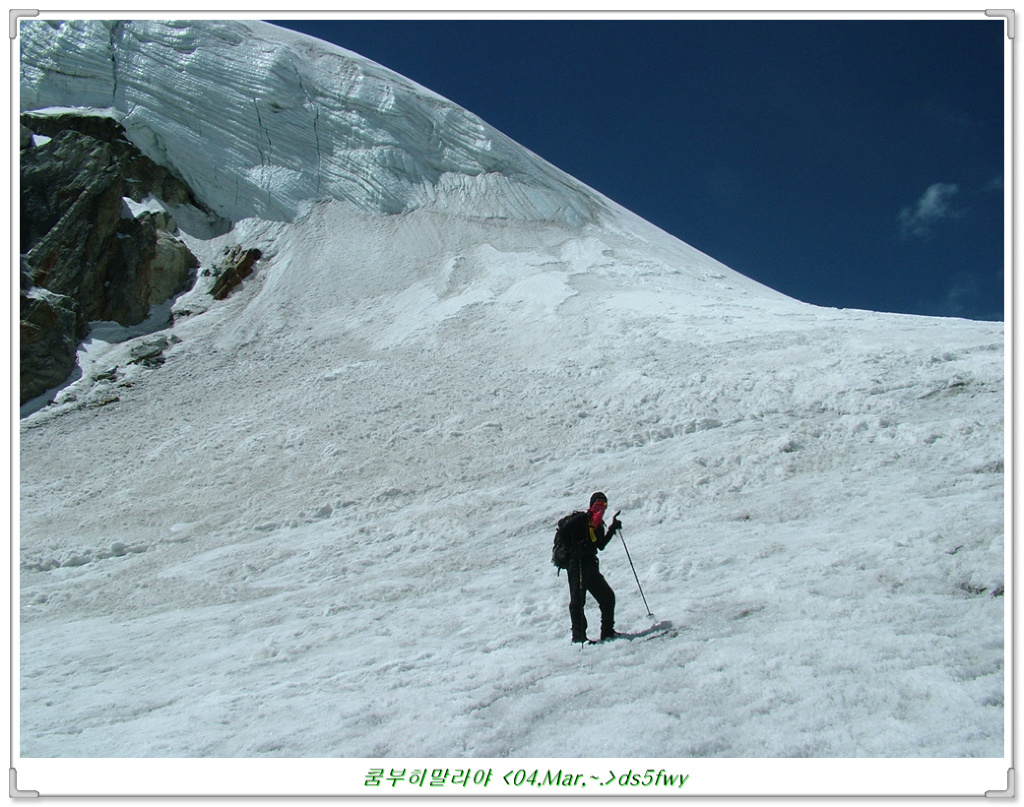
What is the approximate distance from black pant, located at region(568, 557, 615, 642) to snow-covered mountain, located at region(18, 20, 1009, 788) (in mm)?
262

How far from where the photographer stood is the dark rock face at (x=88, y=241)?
2439 centimetres

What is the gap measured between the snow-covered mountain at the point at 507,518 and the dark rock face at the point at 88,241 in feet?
4.21

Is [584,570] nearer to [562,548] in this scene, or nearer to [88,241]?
[562,548]

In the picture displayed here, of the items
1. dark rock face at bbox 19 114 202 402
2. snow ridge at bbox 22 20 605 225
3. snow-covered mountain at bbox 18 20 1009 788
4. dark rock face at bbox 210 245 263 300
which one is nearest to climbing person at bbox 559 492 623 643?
snow-covered mountain at bbox 18 20 1009 788

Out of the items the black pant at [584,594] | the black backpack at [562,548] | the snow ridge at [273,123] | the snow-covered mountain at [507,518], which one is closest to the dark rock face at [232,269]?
the snow-covered mountain at [507,518]

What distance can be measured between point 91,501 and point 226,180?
69.9ft

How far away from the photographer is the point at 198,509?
474 inches

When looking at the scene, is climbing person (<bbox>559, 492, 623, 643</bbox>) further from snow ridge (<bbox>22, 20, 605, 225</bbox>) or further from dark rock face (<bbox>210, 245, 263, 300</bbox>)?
snow ridge (<bbox>22, 20, 605, 225</bbox>)

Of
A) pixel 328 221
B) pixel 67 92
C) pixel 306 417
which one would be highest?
pixel 67 92

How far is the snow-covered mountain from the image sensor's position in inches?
183

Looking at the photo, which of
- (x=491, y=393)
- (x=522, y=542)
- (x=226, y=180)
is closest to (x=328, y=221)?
(x=226, y=180)

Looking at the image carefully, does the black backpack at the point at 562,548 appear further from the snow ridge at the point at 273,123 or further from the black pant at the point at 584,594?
the snow ridge at the point at 273,123
